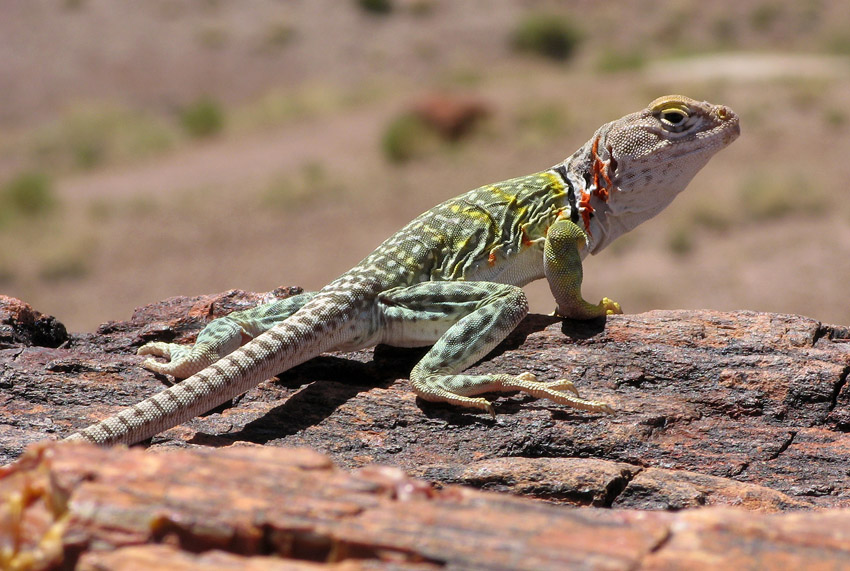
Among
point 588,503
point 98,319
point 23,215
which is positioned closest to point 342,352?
point 588,503

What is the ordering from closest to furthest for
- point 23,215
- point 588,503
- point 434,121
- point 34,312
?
point 588,503, point 34,312, point 23,215, point 434,121

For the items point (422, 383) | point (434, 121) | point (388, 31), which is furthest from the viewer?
point (388, 31)

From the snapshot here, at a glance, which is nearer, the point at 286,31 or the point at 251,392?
the point at 251,392

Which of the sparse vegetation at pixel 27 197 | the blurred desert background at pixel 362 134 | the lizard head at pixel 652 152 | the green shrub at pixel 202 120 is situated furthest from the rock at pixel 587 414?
the green shrub at pixel 202 120

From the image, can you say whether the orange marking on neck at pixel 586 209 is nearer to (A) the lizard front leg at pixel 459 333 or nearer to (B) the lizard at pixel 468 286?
(B) the lizard at pixel 468 286

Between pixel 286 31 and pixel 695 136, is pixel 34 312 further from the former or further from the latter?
pixel 286 31

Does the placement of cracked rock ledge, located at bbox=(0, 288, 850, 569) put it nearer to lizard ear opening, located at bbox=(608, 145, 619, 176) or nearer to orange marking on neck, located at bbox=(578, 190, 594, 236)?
orange marking on neck, located at bbox=(578, 190, 594, 236)
